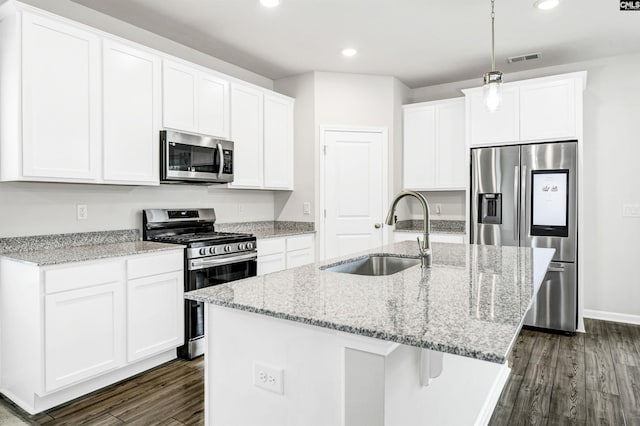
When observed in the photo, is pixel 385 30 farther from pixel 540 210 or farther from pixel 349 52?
pixel 540 210

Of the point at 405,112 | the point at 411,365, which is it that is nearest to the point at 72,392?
the point at 411,365

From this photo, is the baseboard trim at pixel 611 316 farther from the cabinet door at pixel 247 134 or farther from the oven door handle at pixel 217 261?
the cabinet door at pixel 247 134

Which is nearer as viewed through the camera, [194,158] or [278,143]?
[194,158]

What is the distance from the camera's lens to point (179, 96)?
11.0ft

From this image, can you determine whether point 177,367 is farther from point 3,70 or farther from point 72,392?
point 3,70

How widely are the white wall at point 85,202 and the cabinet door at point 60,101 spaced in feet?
1.08

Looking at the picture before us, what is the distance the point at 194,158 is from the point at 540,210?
3.31 meters

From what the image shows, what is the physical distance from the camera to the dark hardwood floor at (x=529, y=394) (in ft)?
7.54

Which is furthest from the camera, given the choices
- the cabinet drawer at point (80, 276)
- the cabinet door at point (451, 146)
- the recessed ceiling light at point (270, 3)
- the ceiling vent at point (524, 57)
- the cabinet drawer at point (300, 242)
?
the cabinet door at point (451, 146)

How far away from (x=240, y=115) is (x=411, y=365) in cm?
323

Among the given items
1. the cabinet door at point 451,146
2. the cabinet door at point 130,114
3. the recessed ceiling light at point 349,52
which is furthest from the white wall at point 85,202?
the cabinet door at point 451,146

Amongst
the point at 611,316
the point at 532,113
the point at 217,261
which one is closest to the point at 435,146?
the point at 532,113

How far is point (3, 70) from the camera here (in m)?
2.48

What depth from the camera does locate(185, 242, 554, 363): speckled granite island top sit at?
1.00 metres
